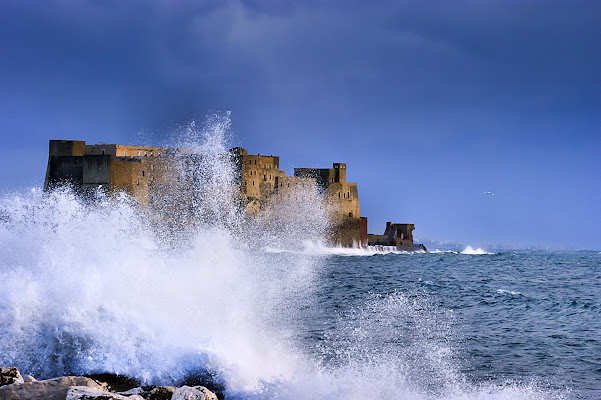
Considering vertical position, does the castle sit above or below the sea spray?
above

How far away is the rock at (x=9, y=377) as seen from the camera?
7223mm

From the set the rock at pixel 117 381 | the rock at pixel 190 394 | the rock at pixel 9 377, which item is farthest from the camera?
the rock at pixel 117 381

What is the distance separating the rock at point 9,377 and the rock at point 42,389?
35cm

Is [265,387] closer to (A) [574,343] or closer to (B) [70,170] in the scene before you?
(A) [574,343]

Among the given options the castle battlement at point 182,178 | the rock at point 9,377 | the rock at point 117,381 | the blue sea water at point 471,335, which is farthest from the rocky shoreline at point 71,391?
the castle battlement at point 182,178

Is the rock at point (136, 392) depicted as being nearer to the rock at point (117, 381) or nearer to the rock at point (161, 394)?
the rock at point (161, 394)

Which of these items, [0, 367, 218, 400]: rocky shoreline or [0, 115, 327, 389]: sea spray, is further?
[0, 115, 327, 389]: sea spray

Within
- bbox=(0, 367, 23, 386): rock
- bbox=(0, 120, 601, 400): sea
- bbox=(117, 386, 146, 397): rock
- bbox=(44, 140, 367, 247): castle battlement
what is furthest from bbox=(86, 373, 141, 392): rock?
bbox=(44, 140, 367, 247): castle battlement

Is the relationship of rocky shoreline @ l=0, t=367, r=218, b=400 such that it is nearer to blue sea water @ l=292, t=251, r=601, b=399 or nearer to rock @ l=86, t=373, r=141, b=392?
rock @ l=86, t=373, r=141, b=392

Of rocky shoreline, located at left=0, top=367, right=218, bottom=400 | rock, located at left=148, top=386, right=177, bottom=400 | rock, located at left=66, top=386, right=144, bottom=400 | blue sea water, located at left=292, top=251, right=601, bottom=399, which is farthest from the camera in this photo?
blue sea water, located at left=292, top=251, right=601, bottom=399

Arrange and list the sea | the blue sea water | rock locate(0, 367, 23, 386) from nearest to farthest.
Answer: rock locate(0, 367, 23, 386) < the sea < the blue sea water

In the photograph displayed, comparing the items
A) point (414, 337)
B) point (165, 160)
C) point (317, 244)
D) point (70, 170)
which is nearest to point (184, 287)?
point (414, 337)

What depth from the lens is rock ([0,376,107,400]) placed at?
6.81 meters

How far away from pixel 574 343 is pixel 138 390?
8.98m
